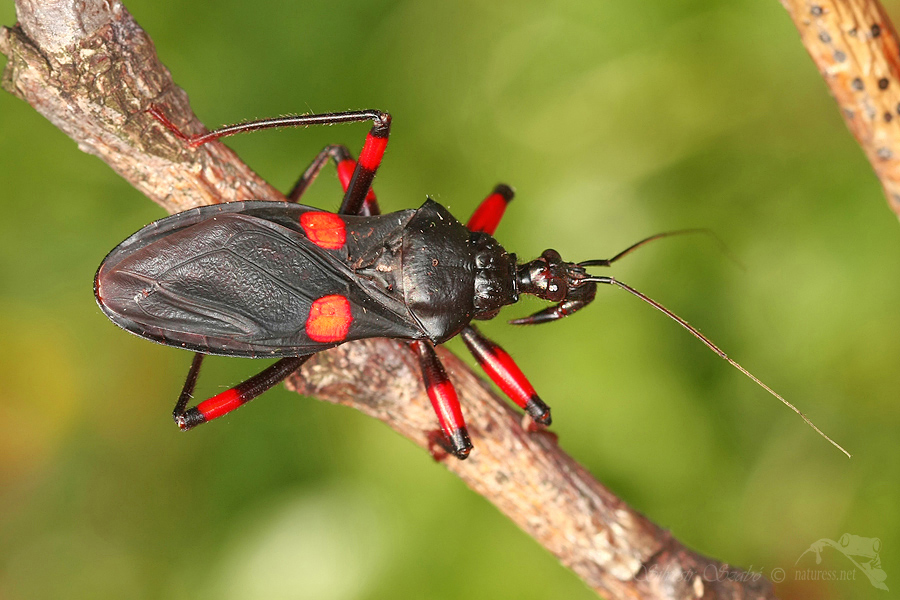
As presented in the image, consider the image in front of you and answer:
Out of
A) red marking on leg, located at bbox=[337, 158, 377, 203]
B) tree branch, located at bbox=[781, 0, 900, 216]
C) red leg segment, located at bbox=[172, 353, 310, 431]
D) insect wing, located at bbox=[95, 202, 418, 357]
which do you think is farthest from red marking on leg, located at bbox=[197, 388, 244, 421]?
tree branch, located at bbox=[781, 0, 900, 216]

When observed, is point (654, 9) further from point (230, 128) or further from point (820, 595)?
point (820, 595)

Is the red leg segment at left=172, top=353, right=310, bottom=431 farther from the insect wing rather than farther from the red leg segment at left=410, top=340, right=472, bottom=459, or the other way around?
the red leg segment at left=410, top=340, right=472, bottom=459

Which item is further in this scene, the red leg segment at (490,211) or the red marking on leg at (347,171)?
the red leg segment at (490,211)

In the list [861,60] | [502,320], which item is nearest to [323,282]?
[502,320]

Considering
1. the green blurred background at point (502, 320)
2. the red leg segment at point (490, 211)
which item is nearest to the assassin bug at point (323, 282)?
the red leg segment at point (490, 211)

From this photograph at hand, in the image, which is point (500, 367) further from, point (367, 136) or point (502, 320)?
point (367, 136)

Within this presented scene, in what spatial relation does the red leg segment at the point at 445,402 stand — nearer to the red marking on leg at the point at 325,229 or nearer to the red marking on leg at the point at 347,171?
the red marking on leg at the point at 325,229

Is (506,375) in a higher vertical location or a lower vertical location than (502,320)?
lower

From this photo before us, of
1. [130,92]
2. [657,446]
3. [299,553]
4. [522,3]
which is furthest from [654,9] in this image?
[299,553]
